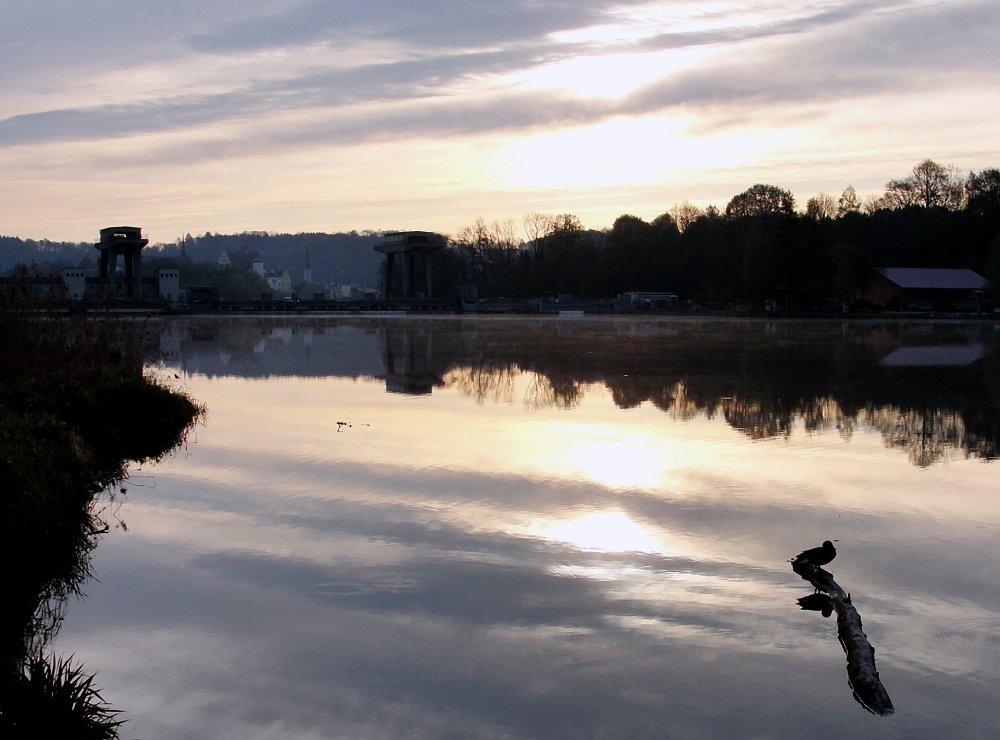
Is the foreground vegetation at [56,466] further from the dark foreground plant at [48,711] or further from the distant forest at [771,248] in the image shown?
the distant forest at [771,248]

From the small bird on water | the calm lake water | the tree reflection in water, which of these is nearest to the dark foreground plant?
the calm lake water

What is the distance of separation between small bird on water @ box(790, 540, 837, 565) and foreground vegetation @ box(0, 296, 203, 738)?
18.2 ft

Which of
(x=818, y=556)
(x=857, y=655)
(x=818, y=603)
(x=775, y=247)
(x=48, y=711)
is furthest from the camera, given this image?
(x=775, y=247)

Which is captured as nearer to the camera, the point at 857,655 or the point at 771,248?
the point at 857,655

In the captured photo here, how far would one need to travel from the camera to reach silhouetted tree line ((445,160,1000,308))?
9550cm

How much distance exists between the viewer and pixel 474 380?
1069 inches

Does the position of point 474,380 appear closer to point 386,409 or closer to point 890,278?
point 386,409

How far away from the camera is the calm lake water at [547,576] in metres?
6.41

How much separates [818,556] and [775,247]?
3489 inches

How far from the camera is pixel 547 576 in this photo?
8992 millimetres

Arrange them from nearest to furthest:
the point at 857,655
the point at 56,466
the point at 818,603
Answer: the point at 857,655 < the point at 818,603 < the point at 56,466

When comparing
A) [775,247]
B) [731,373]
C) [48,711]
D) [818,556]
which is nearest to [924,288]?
[775,247]

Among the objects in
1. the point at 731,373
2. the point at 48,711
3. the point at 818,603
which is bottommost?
the point at 818,603

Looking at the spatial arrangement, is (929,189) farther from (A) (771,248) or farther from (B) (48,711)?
(B) (48,711)
